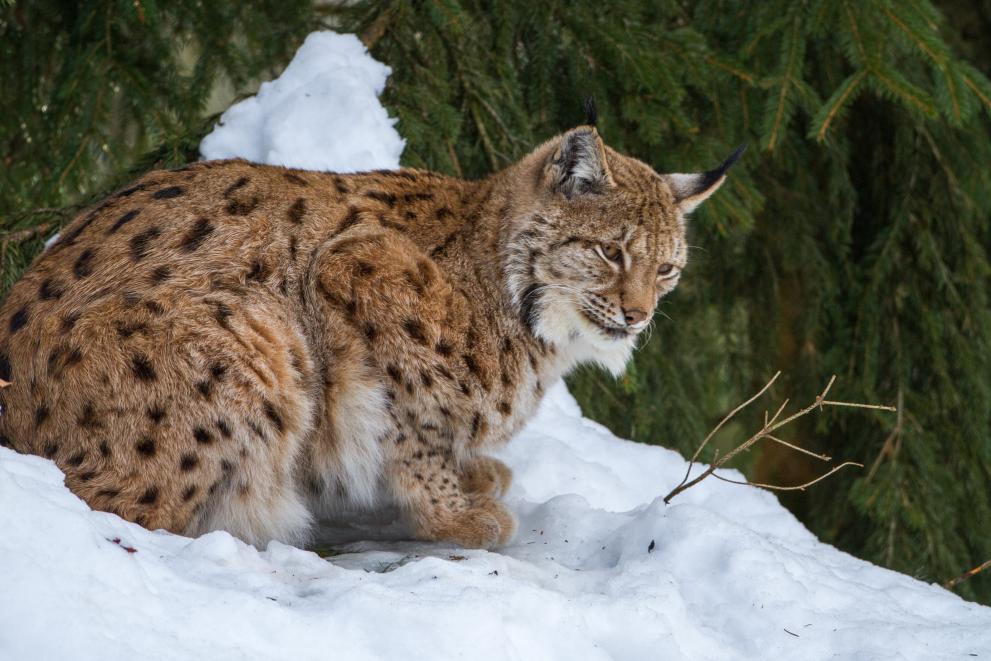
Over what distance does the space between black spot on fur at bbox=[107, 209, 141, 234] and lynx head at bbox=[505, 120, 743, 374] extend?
120cm

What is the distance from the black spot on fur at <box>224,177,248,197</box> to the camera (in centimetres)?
347

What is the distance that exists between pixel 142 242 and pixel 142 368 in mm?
487

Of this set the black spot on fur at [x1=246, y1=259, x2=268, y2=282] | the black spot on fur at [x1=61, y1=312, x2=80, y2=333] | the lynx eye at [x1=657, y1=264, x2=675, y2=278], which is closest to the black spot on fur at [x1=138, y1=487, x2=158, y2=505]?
the black spot on fur at [x1=61, y1=312, x2=80, y2=333]

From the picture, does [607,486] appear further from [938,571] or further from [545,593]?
[938,571]

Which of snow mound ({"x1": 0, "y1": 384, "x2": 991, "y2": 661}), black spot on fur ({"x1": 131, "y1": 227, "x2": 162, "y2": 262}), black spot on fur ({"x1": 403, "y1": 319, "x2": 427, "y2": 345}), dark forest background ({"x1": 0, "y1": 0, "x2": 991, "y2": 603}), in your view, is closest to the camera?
snow mound ({"x1": 0, "y1": 384, "x2": 991, "y2": 661})

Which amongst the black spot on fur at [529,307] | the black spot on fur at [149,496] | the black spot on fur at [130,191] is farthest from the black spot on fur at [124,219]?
the black spot on fur at [529,307]

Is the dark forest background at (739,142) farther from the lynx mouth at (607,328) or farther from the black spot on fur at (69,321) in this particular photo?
the black spot on fur at (69,321)

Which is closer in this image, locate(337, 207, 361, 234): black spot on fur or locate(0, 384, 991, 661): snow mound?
locate(0, 384, 991, 661): snow mound

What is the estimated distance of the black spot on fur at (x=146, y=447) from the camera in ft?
9.47

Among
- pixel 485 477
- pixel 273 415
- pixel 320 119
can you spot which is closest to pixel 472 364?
pixel 485 477

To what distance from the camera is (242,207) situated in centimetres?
343

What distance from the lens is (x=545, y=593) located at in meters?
2.65

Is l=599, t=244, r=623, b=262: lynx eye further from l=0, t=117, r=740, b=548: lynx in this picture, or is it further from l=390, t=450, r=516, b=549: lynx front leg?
l=390, t=450, r=516, b=549: lynx front leg

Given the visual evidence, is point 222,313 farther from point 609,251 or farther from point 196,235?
point 609,251
